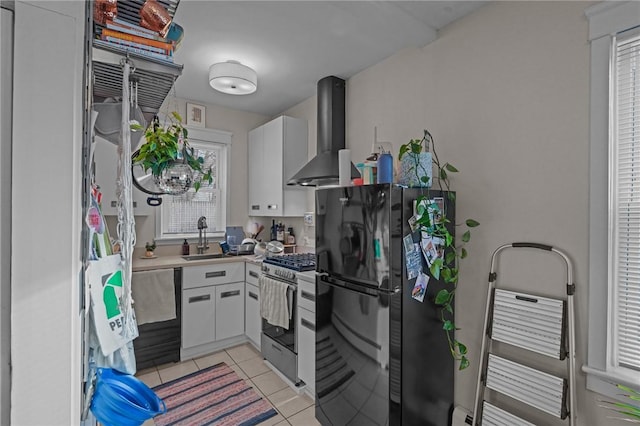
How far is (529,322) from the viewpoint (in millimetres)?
1603

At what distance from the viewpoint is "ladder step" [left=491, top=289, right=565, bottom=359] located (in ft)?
4.95

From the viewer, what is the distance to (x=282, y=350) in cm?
265

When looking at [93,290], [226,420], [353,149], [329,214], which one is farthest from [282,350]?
[93,290]

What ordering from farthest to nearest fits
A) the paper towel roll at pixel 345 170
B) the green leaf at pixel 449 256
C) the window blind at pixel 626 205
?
the paper towel roll at pixel 345 170 → the green leaf at pixel 449 256 → the window blind at pixel 626 205

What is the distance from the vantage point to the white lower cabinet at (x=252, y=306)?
306cm

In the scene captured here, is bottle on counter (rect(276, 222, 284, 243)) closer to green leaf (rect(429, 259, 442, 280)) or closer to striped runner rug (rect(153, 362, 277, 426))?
striped runner rug (rect(153, 362, 277, 426))

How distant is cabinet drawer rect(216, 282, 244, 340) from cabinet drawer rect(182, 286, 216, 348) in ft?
0.17

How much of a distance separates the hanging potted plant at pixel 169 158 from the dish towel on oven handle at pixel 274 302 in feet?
4.40

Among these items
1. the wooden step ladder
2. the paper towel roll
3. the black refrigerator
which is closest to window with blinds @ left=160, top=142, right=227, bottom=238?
the paper towel roll

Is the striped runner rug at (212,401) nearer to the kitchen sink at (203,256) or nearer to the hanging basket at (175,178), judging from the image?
the kitchen sink at (203,256)

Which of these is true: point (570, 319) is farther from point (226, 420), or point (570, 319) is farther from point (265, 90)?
point (265, 90)

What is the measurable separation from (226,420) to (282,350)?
2.17 feet

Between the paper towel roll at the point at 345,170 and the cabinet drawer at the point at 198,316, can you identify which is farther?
the cabinet drawer at the point at 198,316

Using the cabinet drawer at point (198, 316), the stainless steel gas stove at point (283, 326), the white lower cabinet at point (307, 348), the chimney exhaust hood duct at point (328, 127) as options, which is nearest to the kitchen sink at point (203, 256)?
the cabinet drawer at point (198, 316)
